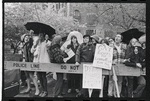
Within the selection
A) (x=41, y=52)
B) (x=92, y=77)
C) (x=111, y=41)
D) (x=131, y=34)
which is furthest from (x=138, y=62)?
(x=41, y=52)

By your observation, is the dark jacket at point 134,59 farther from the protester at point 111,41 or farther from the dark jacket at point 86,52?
the dark jacket at point 86,52

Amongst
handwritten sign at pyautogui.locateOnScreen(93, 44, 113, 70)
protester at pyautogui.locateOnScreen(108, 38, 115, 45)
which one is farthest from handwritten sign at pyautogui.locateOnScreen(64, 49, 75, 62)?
protester at pyautogui.locateOnScreen(108, 38, 115, 45)

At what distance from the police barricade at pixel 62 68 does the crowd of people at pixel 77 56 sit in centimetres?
8

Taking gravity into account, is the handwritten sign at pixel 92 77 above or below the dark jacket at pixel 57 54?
below

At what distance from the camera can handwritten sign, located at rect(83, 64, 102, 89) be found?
503cm

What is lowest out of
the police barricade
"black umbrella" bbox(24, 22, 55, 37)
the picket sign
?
the picket sign

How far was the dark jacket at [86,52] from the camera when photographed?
16.5 feet

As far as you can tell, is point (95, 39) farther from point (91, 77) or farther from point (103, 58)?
point (91, 77)

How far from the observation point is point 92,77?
5.05 metres

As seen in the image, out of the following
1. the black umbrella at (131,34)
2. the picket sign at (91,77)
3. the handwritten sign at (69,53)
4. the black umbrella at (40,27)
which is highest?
the black umbrella at (40,27)

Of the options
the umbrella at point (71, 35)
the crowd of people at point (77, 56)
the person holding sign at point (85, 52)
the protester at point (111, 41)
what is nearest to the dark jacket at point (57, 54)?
the crowd of people at point (77, 56)

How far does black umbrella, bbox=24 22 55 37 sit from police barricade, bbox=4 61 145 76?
2.53ft

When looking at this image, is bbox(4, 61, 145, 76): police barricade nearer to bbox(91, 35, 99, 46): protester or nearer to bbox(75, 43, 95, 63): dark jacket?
bbox(75, 43, 95, 63): dark jacket

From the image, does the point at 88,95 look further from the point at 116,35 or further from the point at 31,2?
the point at 31,2
